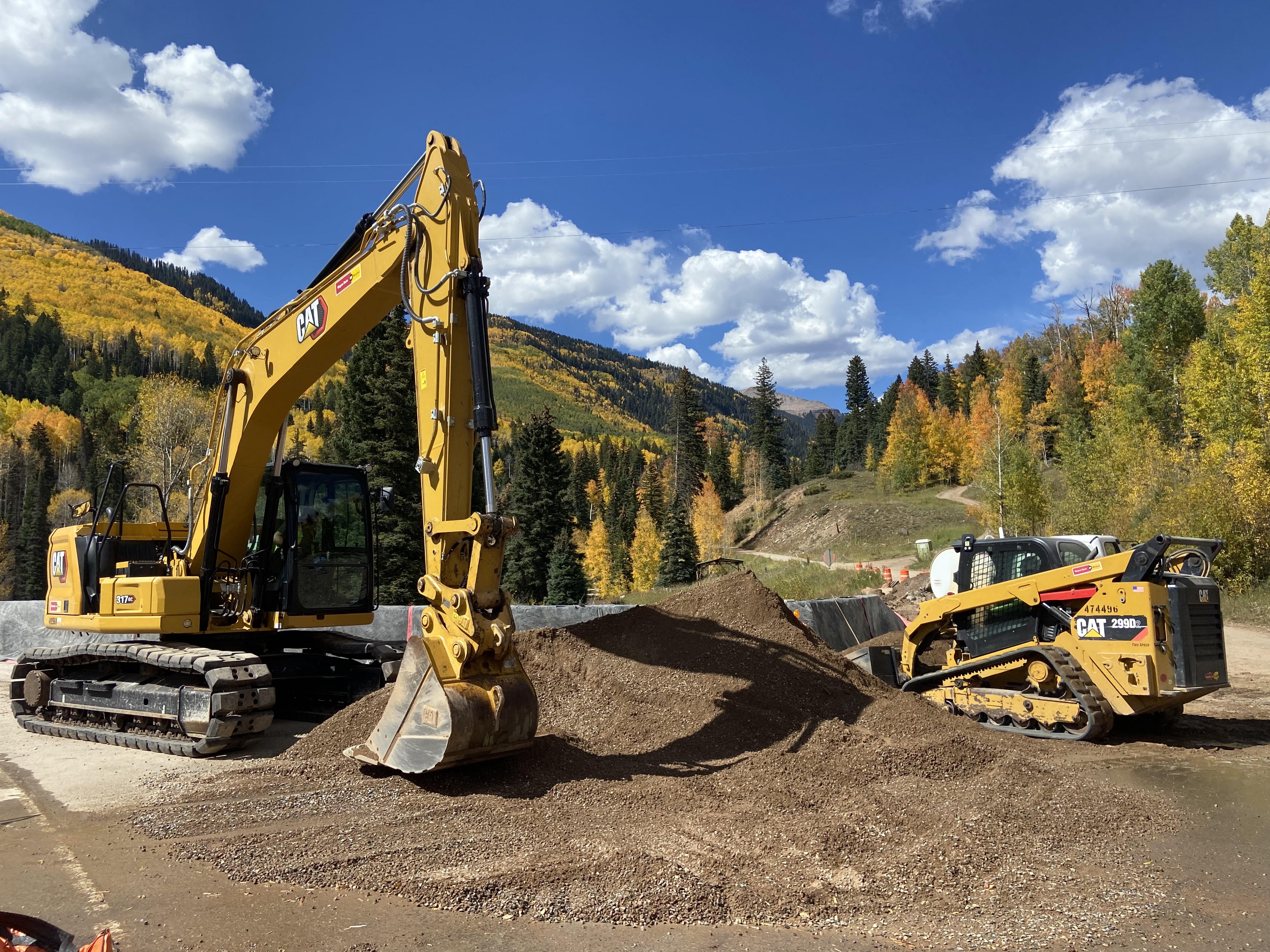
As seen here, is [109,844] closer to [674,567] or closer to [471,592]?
[471,592]

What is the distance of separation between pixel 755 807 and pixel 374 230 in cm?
621

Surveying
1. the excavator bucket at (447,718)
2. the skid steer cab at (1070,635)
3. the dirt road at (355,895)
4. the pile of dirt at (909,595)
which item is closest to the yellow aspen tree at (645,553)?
the pile of dirt at (909,595)

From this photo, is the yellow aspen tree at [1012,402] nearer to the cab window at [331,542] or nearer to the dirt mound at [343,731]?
the cab window at [331,542]

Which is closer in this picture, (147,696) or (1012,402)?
(147,696)

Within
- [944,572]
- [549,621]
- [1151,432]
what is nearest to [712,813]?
[549,621]

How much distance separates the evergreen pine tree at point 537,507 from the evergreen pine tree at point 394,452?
31.1 feet

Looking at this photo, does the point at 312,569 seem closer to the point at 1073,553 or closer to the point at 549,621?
the point at 549,621

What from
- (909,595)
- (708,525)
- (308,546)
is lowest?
(909,595)

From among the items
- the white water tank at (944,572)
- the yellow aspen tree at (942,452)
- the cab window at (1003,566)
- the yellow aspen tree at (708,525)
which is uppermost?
the yellow aspen tree at (942,452)

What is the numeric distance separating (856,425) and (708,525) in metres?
48.5

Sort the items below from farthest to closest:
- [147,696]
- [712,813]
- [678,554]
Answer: [678,554] → [147,696] → [712,813]

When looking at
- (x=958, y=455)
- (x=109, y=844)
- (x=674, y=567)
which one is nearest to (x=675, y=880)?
(x=109, y=844)

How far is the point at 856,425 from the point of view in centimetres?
10494

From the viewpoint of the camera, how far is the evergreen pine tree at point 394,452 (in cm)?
2595
